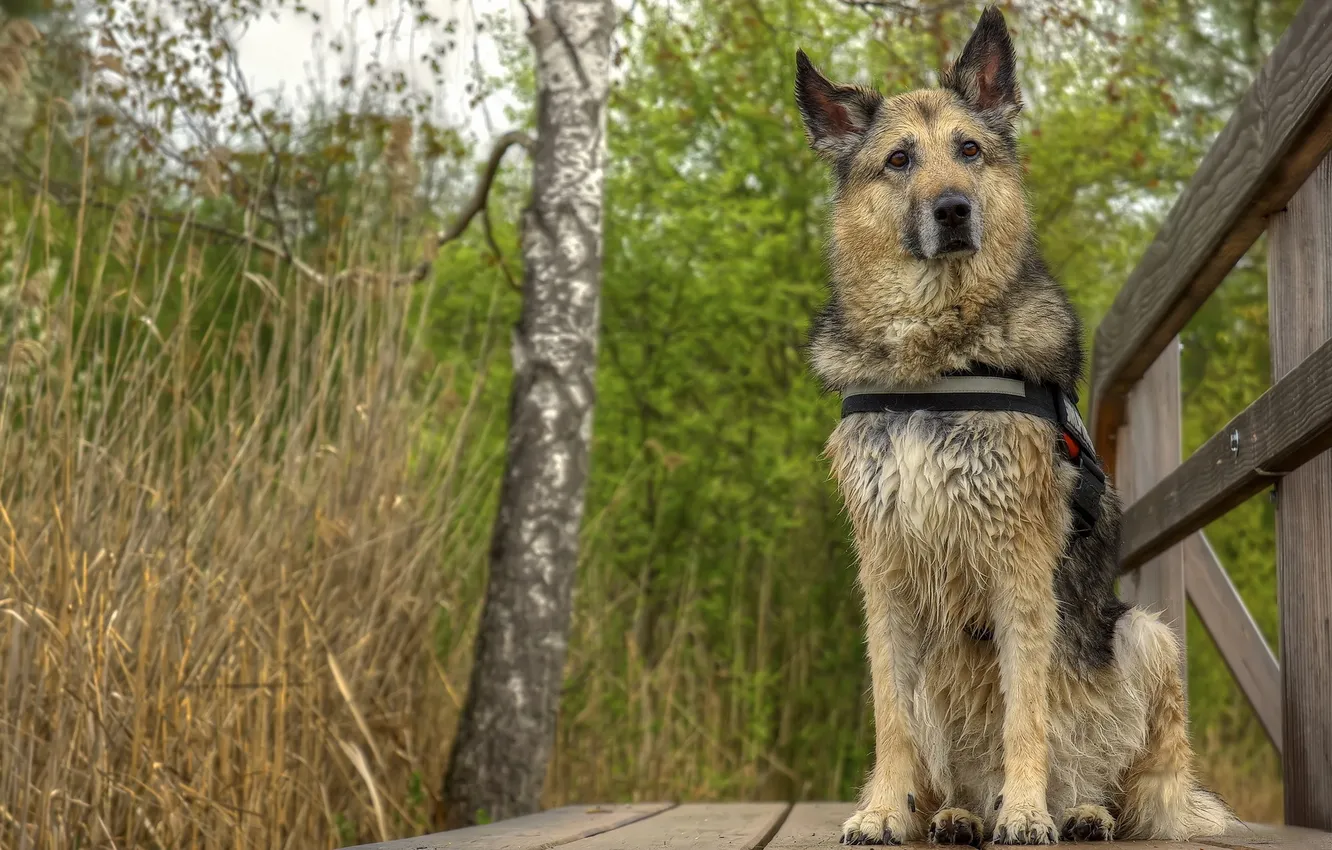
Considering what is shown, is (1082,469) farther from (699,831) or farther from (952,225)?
(699,831)

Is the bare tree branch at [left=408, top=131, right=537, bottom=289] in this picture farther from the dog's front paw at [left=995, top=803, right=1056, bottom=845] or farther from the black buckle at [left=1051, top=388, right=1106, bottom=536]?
the dog's front paw at [left=995, top=803, right=1056, bottom=845]

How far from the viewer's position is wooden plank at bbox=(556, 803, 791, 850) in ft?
→ 8.14

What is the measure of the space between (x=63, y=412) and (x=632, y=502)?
5349 mm

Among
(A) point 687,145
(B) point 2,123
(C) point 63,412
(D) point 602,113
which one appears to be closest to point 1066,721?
(C) point 63,412

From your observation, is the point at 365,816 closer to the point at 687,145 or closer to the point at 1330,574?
the point at 1330,574

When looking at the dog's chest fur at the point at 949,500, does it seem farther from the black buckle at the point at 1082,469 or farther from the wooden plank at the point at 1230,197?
the wooden plank at the point at 1230,197

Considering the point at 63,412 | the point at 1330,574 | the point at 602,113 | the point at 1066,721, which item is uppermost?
the point at 602,113

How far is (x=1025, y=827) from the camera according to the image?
236 cm

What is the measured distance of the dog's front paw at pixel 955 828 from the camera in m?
2.55

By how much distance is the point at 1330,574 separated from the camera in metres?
2.37

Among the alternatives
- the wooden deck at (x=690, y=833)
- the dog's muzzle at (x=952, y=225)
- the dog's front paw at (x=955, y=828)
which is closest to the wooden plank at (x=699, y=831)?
the wooden deck at (x=690, y=833)

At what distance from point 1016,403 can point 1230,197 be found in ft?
2.26

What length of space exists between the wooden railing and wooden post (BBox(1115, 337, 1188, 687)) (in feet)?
0.38

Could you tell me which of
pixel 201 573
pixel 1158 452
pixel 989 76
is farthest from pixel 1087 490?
pixel 201 573
